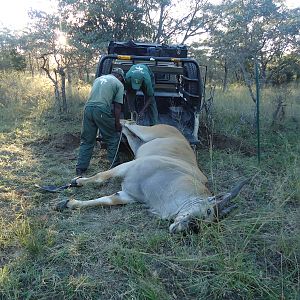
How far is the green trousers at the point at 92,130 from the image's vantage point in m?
5.35

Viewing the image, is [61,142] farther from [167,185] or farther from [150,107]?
[167,185]

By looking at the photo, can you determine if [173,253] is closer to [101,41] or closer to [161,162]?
[161,162]

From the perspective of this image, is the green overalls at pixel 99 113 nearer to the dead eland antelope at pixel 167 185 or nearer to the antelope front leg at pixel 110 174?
the dead eland antelope at pixel 167 185

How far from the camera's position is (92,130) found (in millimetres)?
5477

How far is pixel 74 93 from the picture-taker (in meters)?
11.7

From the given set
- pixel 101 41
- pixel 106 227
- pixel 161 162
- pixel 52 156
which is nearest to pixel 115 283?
pixel 106 227

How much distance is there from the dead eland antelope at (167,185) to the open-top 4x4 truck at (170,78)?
1.20 meters

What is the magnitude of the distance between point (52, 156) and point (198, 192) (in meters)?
3.58

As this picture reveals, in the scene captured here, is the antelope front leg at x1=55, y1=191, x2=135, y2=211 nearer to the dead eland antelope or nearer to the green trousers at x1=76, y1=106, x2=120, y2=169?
the dead eland antelope

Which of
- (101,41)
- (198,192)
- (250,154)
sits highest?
(101,41)

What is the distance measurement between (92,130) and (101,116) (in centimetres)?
28

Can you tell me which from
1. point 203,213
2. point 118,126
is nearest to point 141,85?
point 118,126

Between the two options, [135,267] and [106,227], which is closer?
[135,267]

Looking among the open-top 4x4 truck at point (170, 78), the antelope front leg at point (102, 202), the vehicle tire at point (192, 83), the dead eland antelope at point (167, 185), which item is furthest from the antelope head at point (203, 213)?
the vehicle tire at point (192, 83)
